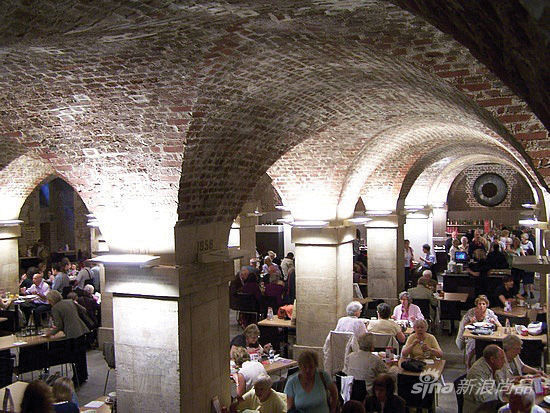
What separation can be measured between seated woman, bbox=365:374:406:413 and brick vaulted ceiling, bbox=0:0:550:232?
2544 mm

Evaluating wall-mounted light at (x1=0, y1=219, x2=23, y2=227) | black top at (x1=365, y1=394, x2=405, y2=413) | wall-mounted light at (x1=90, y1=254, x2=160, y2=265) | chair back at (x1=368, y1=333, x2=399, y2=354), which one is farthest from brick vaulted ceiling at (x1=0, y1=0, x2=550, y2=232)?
wall-mounted light at (x1=0, y1=219, x2=23, y2=227)

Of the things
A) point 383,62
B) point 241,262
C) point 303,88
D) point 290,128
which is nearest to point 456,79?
point 383,62

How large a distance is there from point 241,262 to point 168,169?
12024 millimetres

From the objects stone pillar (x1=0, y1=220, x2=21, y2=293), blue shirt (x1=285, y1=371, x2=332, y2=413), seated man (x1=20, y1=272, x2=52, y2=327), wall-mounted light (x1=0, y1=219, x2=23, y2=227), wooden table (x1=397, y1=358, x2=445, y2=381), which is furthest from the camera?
stone pillar (x1=0, y1=220, x2=21, y2=293)

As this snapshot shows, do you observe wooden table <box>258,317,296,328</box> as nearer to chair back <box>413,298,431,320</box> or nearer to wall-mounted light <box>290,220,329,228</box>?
wall-mounted light <box>290,220,329,228</box>

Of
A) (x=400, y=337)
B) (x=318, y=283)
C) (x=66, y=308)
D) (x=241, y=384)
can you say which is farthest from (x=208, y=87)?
(x=318, y=283)

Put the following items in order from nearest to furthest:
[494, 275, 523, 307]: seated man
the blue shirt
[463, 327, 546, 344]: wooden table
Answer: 1. the blue shirt
2. [463, 327, 546, 344]: wooden table
3. [494, 275, 523, 307]: seated man

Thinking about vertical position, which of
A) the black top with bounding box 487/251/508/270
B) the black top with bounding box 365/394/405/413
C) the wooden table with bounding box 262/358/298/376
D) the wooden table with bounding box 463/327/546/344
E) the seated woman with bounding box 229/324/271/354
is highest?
the black top with bounding box 487/251/508/270

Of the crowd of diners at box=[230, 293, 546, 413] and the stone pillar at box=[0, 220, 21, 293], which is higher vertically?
the stone pillar at box=[0, 220, 21, 293]

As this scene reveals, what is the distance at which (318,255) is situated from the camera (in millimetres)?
11250

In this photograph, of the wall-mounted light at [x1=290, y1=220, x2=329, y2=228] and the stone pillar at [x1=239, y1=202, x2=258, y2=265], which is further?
the stone pillar at [x1=239, y1=202, x2=258, y2=265]

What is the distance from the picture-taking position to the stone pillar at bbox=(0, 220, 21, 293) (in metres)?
13.4

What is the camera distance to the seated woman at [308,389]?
222 inches

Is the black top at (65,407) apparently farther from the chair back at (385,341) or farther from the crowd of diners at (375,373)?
the chair back at (385,341)
